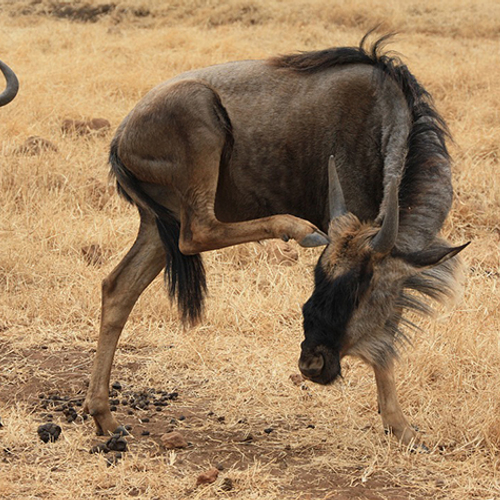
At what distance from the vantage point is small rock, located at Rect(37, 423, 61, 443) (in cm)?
364

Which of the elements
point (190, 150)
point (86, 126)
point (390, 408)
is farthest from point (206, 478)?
point (86, 126)

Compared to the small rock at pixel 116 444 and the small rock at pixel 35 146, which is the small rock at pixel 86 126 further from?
the small rock at pixel 116 444

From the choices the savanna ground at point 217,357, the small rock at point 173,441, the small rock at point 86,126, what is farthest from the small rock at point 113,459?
the small rock at point 86,126

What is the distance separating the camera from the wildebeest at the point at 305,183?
10.9 feet

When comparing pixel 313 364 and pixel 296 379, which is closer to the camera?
pixel 313 364

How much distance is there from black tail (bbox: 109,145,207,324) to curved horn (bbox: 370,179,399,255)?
3.55 feet

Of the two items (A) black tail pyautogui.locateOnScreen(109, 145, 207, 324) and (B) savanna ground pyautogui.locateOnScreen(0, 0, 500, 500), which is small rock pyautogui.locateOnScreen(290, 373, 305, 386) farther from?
(A) black tail pyautogui.locateOnScreen(109, 145, 207, 324)

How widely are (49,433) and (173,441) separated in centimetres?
53

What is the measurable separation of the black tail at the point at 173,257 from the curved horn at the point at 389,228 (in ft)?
3.55

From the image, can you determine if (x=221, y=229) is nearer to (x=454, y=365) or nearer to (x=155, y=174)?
(x=155, y=174)

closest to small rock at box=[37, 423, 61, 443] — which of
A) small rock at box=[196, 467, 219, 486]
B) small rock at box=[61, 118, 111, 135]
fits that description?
small rock at box=[196, 467, 219, 486]

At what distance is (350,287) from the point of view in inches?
A: 128

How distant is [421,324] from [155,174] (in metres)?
1.82

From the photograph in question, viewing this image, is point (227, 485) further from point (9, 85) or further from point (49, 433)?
point (9, 85)
